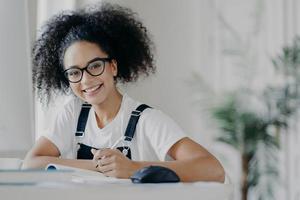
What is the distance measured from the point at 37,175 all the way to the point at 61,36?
62 centimetres

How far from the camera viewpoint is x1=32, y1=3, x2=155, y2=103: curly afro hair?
139cm

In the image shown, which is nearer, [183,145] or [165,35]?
[183,145]

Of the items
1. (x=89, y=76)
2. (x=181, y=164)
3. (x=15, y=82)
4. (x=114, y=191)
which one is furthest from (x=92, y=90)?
(x=114, y=191)

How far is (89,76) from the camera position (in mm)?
1335

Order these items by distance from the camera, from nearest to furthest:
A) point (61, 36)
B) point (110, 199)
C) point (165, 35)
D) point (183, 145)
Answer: point (110, 199) → point (183, 145) → point (61, 36) → point (165, 35)

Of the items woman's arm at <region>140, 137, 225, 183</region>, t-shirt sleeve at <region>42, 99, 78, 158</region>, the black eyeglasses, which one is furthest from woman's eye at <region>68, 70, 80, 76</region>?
woman's arm at <region>140, 137, 225, 183</region>

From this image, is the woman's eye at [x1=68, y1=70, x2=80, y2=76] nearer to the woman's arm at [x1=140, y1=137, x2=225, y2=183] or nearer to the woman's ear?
the woman's ear

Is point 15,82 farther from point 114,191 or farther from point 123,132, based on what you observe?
point 114,191

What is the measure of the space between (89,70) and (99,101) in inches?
3.0

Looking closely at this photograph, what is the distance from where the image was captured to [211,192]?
80cm

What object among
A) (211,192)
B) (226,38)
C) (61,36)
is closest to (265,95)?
(226,38)

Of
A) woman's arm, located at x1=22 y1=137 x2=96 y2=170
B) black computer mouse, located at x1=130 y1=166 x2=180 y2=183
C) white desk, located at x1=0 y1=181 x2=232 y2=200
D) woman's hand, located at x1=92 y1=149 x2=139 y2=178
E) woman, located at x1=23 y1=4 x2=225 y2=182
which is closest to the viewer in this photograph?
white desk, located at x1=0 y1=181 x2=232 y2=200

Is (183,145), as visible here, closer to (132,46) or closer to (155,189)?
(132,46)

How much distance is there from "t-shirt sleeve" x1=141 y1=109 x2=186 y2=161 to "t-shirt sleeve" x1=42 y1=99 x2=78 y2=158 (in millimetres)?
172
